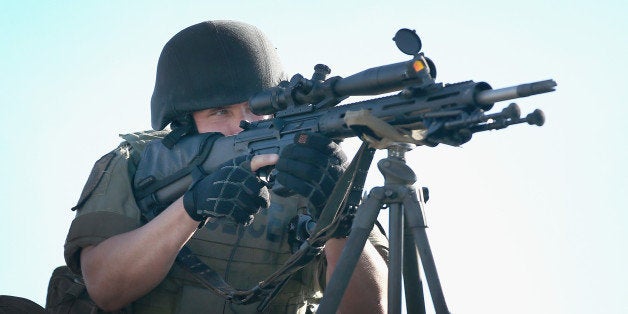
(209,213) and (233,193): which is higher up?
(233,193)

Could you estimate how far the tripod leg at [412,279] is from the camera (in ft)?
18.9

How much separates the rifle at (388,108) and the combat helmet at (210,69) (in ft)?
3.54

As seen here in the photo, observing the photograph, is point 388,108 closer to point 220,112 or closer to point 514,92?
point 514,92

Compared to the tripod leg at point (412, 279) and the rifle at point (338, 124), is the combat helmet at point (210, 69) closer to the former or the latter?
the rifle at point (338, 124)

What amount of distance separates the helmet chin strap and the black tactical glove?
3.96 feet

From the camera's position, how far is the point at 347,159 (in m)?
6.58

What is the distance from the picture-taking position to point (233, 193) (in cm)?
685

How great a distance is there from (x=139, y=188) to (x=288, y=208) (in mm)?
1180

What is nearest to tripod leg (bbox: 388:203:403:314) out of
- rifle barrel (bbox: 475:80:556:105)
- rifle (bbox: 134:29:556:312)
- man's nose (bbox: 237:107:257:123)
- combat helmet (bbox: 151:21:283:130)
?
rifle (bbox: 134:29:556:312)

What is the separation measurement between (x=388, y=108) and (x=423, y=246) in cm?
92

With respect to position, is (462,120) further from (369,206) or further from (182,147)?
(182,147)

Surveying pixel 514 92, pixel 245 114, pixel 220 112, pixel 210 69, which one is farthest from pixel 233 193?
pixel 514 92

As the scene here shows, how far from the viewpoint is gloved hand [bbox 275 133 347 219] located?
636 cm

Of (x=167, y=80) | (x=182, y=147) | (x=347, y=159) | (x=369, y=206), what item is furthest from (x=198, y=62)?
(x=369, y=206)
